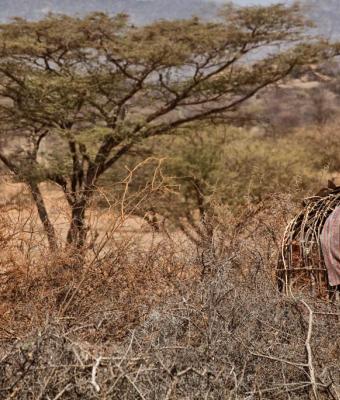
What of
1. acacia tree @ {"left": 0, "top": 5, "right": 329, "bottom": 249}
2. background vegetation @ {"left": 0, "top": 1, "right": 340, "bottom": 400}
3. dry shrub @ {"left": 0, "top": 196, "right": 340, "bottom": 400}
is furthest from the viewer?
acacia tree @ {"left": 0, "top": 5, "right": 329, "bottom": 249}

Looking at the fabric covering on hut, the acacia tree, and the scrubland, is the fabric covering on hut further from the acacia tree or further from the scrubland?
the acacia tree

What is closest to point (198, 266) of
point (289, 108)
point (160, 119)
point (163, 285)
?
point (163, 285)

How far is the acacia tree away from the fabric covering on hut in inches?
260

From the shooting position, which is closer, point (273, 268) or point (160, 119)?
point (273, 268)

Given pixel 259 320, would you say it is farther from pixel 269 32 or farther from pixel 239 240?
pixel 269 32

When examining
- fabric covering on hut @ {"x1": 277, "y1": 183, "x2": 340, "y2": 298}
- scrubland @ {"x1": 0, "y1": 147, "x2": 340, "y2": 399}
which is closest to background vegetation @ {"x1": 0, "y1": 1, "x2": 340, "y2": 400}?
scrubland @ {"x1": 0, "y1": 147, "x2": 340, "y2": 399}

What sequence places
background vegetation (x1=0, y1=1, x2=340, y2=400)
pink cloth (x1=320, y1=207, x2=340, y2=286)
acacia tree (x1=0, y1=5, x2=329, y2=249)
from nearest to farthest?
background vegetation (x1=0, y1=1, x2=340, y2=400) < pink cloth (x1=320, y1=207, x2=340, y2=286) < acacia tree (x1=0, y1=5, x2=329, y2=249)

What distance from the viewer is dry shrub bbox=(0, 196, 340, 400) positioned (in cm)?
378

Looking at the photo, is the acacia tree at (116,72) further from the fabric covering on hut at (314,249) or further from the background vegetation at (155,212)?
the fabric covering on hut at (314,249)

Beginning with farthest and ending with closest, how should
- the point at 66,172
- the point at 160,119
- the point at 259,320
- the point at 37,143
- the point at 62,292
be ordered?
the point at 160,119, the point at 37,143, the point at 66,172, the point at 62,292, the point at 259,320

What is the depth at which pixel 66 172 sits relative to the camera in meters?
13.4

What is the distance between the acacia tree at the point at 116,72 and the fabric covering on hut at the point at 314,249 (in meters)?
6.61

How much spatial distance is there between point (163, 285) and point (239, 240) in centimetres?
106

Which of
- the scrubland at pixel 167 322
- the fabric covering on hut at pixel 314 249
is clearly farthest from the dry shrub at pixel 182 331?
the fabric covering on hut at pixel 314 249
